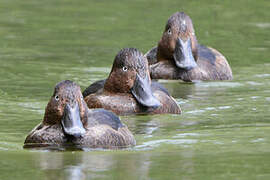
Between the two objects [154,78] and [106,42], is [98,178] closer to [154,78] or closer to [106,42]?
[154,78]

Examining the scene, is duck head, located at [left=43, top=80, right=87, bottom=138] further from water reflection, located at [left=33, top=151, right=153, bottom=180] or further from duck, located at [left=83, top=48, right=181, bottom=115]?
duck, located at [left=83, top=48, right=181, bottom=115]

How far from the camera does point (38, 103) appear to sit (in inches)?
623

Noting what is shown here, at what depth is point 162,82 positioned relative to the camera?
1900 centimetres

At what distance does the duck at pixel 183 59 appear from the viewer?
19047 mm

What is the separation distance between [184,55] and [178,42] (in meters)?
0.31

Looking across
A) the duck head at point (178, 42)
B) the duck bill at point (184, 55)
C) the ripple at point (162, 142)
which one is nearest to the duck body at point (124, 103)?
the ripple at point (162, 142)

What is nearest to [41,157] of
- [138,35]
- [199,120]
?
[199,120]

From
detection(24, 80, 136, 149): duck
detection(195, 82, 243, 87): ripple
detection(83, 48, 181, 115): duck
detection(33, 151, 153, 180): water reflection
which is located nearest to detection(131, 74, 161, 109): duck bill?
detection(83, 48, 181, 115): duck

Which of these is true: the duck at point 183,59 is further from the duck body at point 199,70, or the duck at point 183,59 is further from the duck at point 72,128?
the duck at point 72,128

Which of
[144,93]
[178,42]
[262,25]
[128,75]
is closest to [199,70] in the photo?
[178,42]

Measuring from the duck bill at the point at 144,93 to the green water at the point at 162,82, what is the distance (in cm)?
22

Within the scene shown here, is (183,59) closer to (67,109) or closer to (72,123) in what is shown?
(67,109)

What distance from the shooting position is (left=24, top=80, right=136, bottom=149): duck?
12.0 meters

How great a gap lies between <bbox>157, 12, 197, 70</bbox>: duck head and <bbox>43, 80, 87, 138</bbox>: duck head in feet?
23.2
